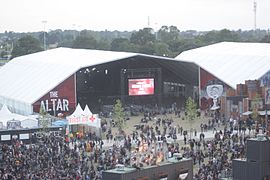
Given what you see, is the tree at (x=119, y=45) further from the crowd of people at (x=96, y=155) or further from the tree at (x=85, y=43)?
the crowd of people at (x=96, y=155)

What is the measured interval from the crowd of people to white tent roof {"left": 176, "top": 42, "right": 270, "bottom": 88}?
13.7 m

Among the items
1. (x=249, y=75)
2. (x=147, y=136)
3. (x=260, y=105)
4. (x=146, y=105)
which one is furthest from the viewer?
(x=146, y=105)

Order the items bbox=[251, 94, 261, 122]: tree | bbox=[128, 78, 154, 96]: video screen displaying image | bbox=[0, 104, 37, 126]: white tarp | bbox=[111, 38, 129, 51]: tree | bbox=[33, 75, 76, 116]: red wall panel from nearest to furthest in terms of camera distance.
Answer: bbox=[0, 104, 37, 126]: white tarp, bbox=[251, 94, 261, 122]: tree, bbox=[33, 75, 76, 116]: red wall panel, bbox=[128, 78, 154, 96]: video screen displaying image, bbox=[111, 38, 129, 51]: tree

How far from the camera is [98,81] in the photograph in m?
59.0

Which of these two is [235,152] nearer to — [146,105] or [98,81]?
[146,105]

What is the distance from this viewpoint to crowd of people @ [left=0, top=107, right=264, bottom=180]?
26.4 m

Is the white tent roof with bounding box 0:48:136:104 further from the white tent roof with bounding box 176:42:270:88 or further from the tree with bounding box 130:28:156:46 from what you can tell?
the tree with bounding box 130:28:156:46

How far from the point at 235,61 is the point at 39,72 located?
15483 millimetres

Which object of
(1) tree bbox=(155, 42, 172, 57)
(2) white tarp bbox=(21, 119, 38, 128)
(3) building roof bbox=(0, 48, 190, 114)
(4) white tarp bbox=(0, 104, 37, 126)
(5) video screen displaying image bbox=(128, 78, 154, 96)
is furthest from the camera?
(1) tree bbox=(155, 42, 172, 57)

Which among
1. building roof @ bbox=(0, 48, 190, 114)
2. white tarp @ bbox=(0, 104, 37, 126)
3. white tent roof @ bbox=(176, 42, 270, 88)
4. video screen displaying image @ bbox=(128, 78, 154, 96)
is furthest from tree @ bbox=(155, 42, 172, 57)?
white tarp @ bbox=(0, 104, 37, 126)

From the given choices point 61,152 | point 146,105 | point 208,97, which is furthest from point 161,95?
point 61,152

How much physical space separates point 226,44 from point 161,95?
13.1m

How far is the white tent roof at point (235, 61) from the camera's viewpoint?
52406 millimetres

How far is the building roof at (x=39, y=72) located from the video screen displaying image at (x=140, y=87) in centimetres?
238
